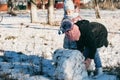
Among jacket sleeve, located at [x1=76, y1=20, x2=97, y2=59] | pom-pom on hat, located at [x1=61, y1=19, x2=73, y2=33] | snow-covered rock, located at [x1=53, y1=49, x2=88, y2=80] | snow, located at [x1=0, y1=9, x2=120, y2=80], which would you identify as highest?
pom-pom on hat, located at [x1=61, y1=19, x2=73, y2=33]

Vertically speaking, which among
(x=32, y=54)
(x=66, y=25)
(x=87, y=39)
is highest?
(x=66, y=25)

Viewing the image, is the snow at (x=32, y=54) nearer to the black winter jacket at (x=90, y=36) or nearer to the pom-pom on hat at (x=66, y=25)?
the black winter jacket at (x=90, y=36)

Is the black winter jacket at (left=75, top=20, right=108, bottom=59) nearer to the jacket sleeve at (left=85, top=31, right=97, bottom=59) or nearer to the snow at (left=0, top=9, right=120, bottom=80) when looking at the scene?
the jacket sleeve at (left=85, top=31, right=97, bottom=59)

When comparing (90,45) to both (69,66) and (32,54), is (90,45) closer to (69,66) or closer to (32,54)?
(69,66)

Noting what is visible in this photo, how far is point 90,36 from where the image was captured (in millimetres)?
7223

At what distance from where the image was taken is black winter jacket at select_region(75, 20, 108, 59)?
721 cm

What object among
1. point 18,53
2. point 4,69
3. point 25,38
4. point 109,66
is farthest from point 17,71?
point 25,38

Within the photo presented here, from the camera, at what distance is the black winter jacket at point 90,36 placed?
7207mm

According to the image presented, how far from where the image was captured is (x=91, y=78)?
721 cm

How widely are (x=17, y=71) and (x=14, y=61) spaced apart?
63.1 inches

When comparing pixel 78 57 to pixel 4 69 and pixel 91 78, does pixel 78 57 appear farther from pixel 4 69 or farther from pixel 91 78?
pixel 4 69

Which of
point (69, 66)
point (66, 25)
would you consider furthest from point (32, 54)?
point (69, 66)

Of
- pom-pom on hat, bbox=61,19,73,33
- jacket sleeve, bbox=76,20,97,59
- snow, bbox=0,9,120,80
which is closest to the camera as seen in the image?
pom-pom on hat, bbox=61,19,73,33

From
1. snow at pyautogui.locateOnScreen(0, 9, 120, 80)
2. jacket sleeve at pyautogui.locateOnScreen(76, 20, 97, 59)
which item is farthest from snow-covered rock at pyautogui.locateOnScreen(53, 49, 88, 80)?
snow at pyautogui.locateOnScreen(0, 9, 120, 80)
